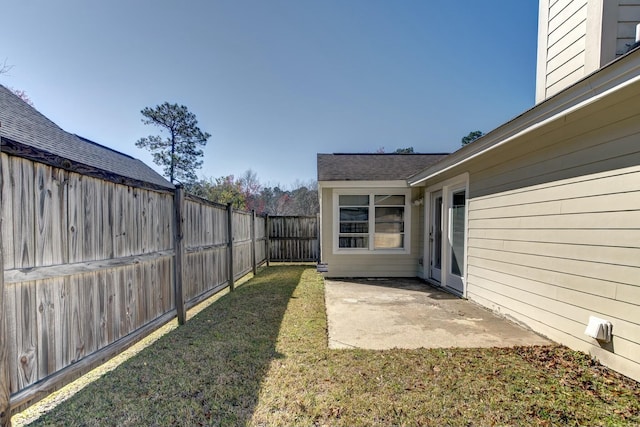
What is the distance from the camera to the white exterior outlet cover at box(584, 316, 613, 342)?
259cm

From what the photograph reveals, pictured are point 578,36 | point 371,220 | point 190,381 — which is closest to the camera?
point 190,381

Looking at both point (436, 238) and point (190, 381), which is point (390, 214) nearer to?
point (436, 238)

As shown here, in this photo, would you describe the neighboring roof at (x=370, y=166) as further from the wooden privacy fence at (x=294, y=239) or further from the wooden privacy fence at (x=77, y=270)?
the wooden privacy fence at (x=77, y=270)

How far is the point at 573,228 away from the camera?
3025 millimetres

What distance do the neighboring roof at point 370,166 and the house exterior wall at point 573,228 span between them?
2.96 meters

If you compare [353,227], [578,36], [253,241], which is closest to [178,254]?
[253,241]

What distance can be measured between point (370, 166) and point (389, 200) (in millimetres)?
1322

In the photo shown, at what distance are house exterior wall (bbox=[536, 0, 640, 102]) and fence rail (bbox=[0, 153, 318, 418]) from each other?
5.25m

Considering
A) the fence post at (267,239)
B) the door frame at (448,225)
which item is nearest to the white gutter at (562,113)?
the door frame at (448,225)

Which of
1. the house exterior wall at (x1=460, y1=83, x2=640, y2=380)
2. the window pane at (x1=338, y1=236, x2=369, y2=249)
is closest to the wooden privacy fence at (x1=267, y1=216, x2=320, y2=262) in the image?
the window pane at (x1=338, y1=236, x2=369, y2=249)

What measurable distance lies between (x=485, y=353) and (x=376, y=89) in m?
9.36

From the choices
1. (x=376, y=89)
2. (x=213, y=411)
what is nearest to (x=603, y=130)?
(x=213, y=411)

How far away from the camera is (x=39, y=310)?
1.89 meters

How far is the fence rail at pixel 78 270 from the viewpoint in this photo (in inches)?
67.7
